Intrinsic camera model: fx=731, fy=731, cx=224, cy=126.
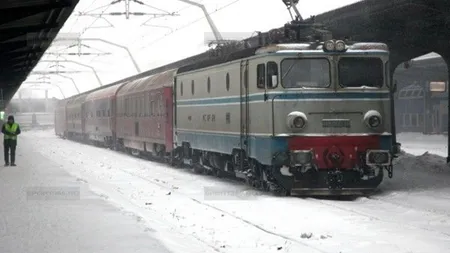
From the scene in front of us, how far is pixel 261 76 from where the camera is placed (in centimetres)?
1511

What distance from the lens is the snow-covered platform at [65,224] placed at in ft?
29.6

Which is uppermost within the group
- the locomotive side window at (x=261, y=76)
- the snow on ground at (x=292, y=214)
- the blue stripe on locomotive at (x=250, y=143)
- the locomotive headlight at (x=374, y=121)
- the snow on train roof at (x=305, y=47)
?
the snow on train roof at (x=305, y=47)

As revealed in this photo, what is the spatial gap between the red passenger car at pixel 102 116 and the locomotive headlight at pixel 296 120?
22.6 m

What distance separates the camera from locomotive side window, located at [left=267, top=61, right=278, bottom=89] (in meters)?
14.8

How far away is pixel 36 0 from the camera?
1441 cm

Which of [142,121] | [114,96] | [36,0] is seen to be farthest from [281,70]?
[114,96]

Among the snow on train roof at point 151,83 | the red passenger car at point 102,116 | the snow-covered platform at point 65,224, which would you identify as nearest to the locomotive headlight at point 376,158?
the snow-covered platform at point 65,224

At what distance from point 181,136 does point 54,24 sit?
6032 millimetres

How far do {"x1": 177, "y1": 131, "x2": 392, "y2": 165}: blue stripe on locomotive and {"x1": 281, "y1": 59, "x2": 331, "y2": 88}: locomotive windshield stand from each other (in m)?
1.19

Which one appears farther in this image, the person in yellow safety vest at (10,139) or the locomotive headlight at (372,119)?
the person in yellow safety vest at (10,139)

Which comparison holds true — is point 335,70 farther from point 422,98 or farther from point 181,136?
point 422,98

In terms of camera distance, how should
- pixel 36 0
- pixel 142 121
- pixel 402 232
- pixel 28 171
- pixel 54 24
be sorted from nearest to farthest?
pixel 402 232 → pixel 36 0 → pixel 54 24 → pixel 28 171 → pixel 142 121

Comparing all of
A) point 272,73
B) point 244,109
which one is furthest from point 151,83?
point 272,73

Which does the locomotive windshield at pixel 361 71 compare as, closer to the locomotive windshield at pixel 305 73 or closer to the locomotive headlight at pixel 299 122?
the locomotive windshield at pixel 305 73
